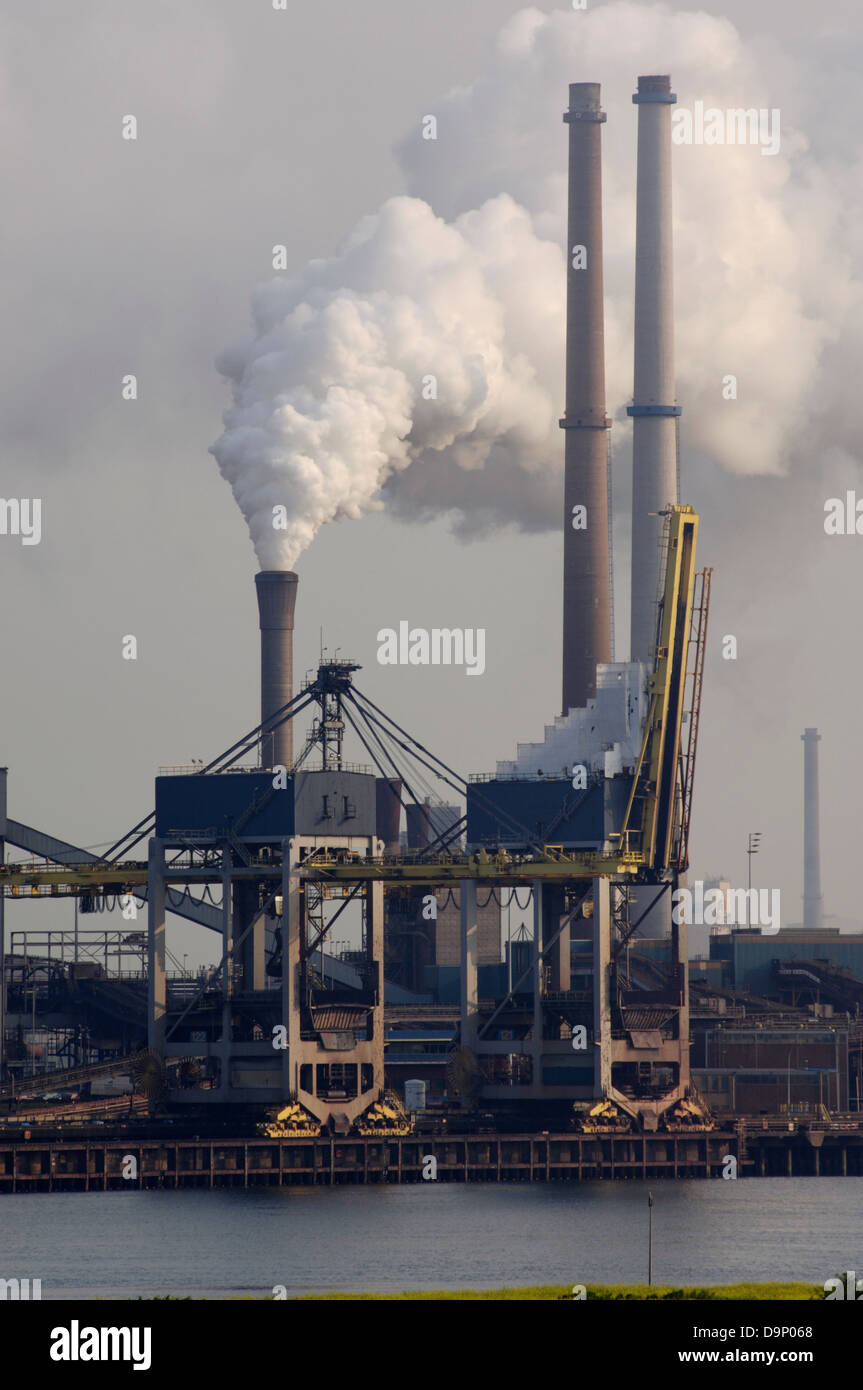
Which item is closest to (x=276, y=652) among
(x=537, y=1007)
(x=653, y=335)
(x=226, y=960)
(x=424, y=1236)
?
(x=226, y=960)

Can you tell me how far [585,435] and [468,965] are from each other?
100 ft

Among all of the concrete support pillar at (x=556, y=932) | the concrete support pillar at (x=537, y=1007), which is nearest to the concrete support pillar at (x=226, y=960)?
the concrete support pillar at (x=537, y=1007)

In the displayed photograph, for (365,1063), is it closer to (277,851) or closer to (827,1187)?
(277,851)

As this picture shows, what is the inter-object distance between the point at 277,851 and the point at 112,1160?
1506cm

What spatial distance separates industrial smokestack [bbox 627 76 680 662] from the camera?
136500 mm

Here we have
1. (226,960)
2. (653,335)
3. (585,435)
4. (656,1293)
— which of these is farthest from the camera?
(653,335)

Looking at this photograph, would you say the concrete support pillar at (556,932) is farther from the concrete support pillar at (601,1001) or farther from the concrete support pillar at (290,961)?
the concrete support pillar at (290,961)

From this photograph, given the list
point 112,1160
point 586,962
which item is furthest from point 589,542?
point 112,1160

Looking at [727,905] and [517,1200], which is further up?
[727,905]

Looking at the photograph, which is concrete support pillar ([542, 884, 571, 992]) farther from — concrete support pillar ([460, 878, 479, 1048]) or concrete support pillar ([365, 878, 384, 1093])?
concrete support pillar ([365, 878, 384, 1093])

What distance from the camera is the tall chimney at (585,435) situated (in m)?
133

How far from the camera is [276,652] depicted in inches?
4820

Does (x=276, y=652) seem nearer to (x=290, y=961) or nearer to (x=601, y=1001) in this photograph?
(x=290, y=961)

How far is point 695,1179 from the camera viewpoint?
368 feet
